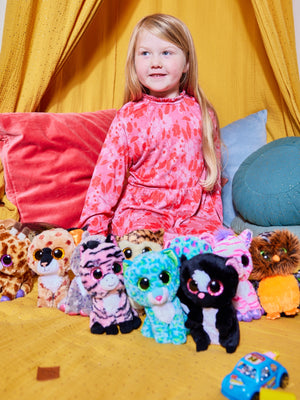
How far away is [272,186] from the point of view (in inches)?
53.7

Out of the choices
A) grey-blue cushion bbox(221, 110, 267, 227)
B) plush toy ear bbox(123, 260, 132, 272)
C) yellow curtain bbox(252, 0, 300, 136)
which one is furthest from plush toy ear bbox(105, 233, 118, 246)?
yellow curtain bbox(252, 0, 300, 136)

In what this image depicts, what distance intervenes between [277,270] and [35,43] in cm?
128

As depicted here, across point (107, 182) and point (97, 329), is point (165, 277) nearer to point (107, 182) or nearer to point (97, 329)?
point (97, 329)

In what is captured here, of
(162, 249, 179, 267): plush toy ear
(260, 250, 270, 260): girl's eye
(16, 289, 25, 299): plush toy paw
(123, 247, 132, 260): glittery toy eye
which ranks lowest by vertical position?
(16, 289, 25, 299): plush toy paw

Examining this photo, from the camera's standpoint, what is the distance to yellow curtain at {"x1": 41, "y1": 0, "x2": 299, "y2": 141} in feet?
5.90

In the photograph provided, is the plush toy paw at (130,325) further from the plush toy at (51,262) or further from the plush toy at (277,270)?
the plush toy at (277,270)

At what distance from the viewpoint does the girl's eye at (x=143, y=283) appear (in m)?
0.89

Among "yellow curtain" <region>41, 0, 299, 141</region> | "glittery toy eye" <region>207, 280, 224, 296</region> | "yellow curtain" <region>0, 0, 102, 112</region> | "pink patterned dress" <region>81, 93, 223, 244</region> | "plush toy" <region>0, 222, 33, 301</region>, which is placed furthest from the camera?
"yellow curtain" <region>41, 0, 299, 141</region>

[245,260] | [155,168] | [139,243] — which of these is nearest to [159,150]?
[155,168]

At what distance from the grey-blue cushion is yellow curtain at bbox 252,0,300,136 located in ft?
0.52

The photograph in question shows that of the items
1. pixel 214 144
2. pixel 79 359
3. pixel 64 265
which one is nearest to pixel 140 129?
pixel 214 144

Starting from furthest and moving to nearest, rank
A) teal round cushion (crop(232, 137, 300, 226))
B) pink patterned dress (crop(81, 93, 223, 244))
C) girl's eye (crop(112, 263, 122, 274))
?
pink patterned dress (crop(81, 93, 223, 244)) → teal round cushion (crop(232, 137, 300, 226)) → girl's eye (crop(112, 263, 122, 274))

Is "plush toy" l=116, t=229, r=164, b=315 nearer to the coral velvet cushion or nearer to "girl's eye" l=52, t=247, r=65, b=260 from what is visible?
"girl's eye" l=52, t=247, r=65, b=260

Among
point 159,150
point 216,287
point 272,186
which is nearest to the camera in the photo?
point 216,287
